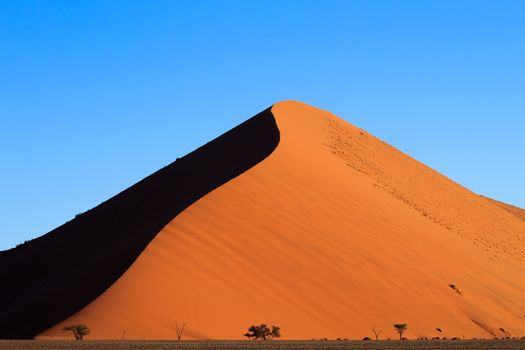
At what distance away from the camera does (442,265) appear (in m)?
50.2

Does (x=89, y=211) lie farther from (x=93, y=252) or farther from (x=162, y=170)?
(x=93, y=252)

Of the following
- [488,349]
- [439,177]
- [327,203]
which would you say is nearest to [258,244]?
[327,203]

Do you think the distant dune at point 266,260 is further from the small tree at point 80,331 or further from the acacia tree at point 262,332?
the acacia tree at point 262,332

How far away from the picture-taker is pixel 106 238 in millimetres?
52969

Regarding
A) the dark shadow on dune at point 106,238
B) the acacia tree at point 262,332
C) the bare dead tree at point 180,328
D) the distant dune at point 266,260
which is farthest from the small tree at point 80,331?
the acacia tree at point 262,332

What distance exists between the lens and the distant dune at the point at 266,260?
39250 mm

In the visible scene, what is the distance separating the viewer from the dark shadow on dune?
134 feet

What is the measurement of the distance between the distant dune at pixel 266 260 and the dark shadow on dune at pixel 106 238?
151 mm

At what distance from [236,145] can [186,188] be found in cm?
815

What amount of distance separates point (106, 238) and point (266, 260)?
12.7m

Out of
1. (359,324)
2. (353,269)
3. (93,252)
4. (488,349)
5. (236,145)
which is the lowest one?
(488,349)

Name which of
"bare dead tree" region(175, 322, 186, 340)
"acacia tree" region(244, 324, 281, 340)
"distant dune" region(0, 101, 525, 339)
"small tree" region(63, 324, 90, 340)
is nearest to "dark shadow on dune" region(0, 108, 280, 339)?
"distant dune" region(0, 101, 525, 339)

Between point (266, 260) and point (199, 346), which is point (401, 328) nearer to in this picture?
point (266, 260)

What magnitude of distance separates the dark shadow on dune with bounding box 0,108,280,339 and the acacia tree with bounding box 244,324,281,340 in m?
6.12
